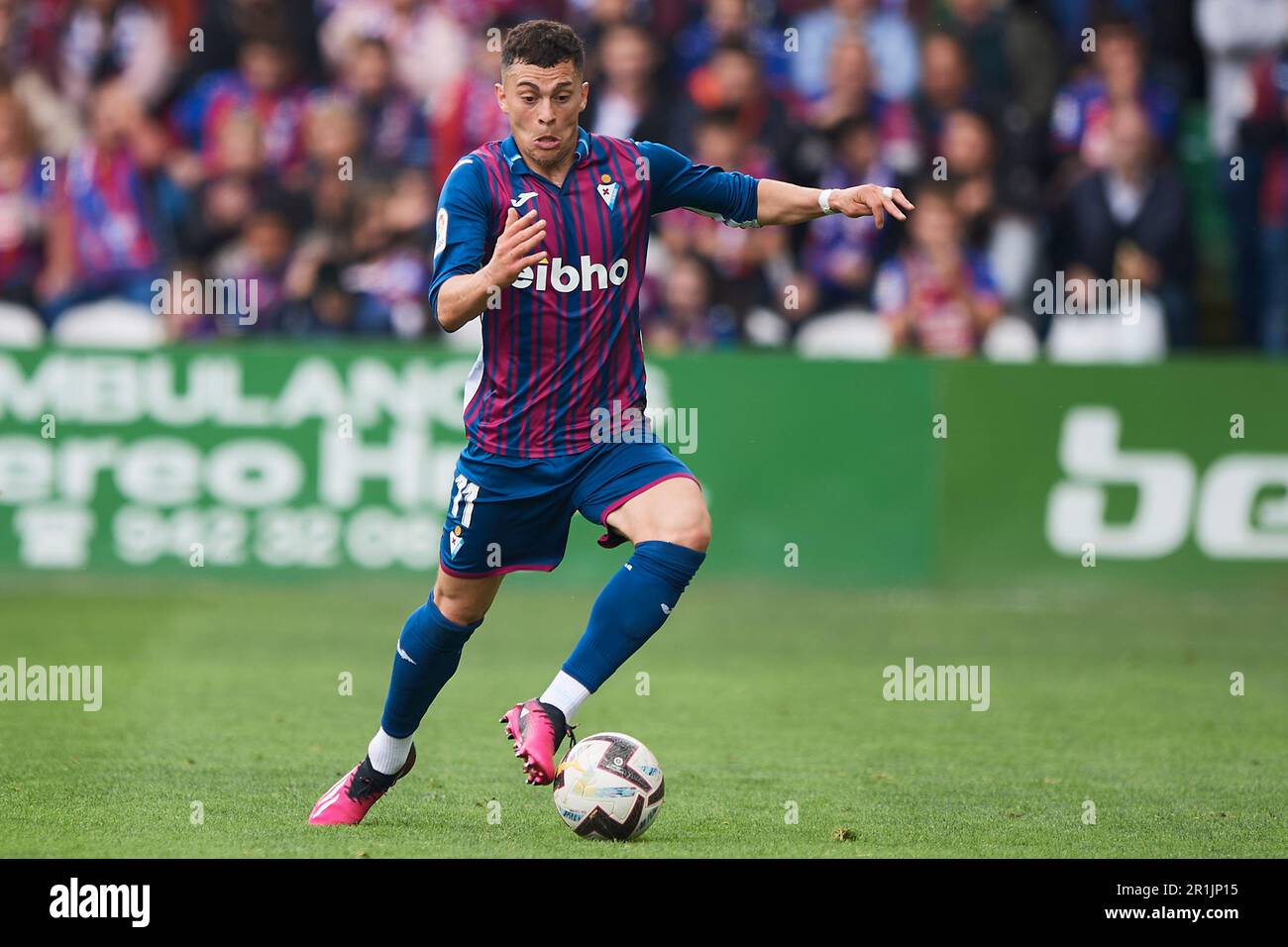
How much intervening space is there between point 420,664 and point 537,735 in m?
0.84

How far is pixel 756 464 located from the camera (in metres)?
13.7

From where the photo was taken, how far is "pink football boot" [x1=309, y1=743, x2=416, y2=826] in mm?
6590

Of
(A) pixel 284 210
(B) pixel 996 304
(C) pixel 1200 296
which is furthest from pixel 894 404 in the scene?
(A) pixel 284 210

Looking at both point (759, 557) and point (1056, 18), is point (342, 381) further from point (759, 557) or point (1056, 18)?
point (1056, 18)

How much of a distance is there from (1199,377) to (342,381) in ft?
18.9

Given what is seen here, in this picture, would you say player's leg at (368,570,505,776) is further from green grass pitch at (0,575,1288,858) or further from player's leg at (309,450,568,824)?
green grass pitch at (0,575,1288,858)

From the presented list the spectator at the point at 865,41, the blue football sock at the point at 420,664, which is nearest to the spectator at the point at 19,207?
the spectator at the point at 865,41

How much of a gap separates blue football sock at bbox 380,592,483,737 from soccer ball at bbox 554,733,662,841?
0.61 m

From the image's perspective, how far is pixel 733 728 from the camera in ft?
29.3

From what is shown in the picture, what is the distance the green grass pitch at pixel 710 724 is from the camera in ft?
21.1

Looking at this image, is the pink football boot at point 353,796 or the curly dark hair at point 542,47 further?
the pink football boot at point 353,796
